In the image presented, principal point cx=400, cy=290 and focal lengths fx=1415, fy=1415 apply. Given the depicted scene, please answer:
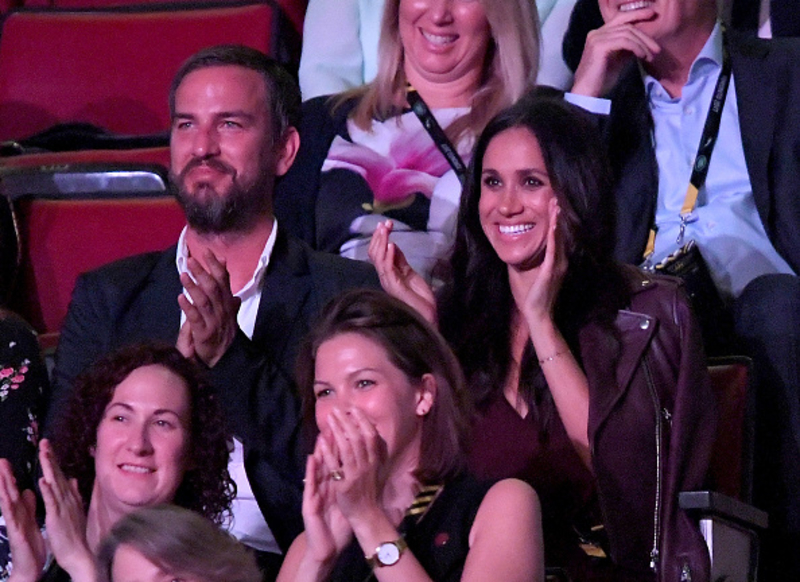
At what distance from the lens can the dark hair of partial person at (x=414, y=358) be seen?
5.53 ft

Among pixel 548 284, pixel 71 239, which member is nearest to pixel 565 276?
pixel 548 284

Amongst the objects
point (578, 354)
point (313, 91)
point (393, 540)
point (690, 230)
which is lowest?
point (393, 540)

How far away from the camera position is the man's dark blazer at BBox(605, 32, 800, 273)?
232cm

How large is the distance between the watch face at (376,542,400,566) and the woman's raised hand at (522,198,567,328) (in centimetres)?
47

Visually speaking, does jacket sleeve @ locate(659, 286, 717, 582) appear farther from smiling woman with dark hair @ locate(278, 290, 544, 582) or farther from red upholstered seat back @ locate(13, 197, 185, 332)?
red upholstered seat back @ locate(13, 197, 185, 332)

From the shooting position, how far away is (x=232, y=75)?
87.7 inches

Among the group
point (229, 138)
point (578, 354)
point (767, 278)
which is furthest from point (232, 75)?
point (767, 278)

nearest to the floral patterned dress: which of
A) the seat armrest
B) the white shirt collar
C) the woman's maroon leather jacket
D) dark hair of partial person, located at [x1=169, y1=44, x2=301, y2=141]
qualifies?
the white shirt collar

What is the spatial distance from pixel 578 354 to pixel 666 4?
75cm

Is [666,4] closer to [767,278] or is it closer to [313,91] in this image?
[767,278]

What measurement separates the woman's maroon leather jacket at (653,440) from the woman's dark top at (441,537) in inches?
9.3

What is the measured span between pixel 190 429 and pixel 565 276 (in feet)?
1.82

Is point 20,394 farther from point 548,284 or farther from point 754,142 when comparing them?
point 754,142

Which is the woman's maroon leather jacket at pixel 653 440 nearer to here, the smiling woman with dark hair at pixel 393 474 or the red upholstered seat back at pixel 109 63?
the smiling woman with dark hair at pixel 393 474
